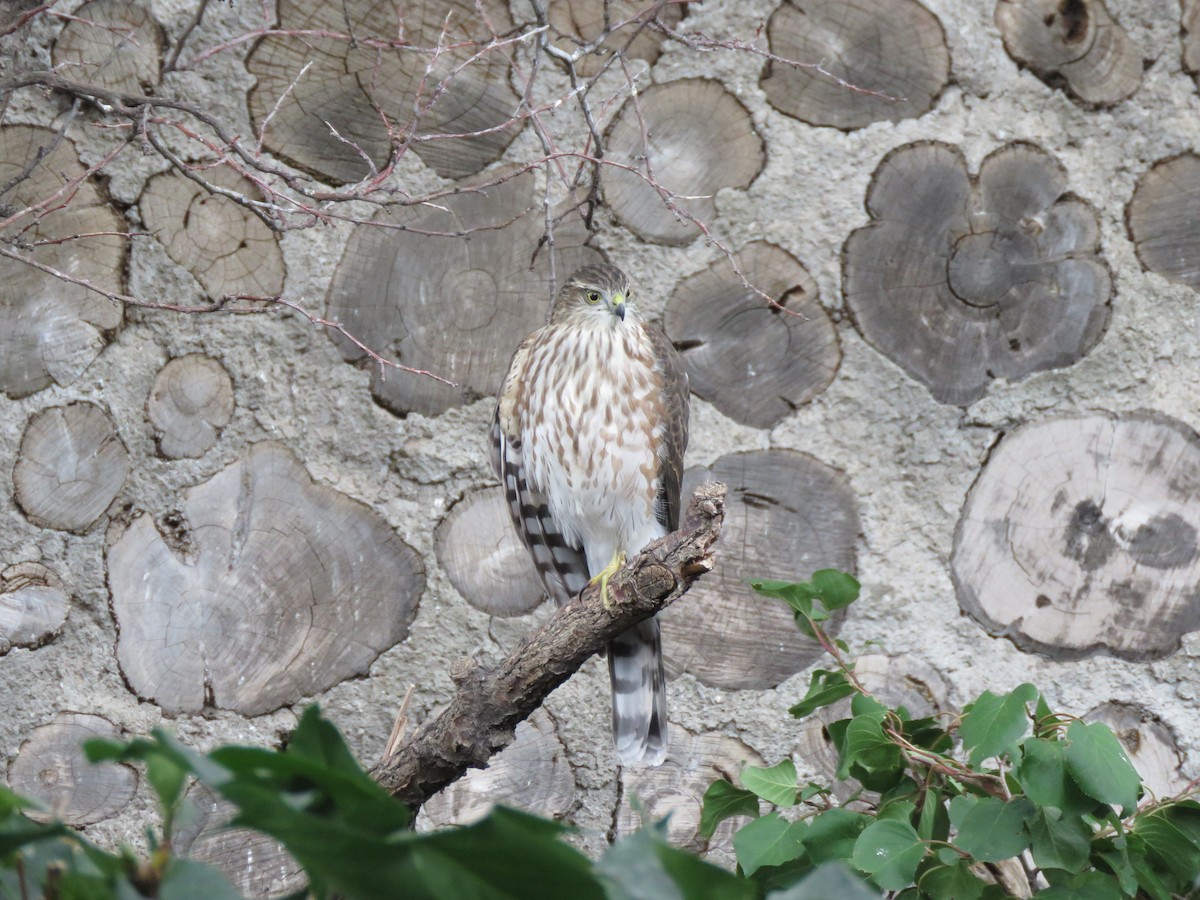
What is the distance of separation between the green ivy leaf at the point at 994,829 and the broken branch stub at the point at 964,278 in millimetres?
1263

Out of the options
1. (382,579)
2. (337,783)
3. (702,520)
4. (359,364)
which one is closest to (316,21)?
(359,364)

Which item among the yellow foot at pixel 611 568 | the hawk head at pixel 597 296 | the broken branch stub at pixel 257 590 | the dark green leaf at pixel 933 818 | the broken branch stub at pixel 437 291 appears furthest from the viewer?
Answer: the broken branch stub at pixel 437 291

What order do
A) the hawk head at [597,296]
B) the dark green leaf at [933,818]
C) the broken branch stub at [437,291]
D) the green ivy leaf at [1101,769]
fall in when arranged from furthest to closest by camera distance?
the broken branch stub at [437,291] < the hawk head at [597,296] < the dark green leaf at [933,818] < the green ivy leaf at [1101,769]

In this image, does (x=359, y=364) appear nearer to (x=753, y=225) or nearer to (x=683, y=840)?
(x=753, y=225)

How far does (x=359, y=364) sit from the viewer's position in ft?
9.09

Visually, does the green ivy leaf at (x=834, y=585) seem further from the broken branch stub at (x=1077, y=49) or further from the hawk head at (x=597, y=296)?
the broken branch stub at (x=1077, y=49)

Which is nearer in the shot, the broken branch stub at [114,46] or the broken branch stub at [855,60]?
the broken branch stub at [114,46]

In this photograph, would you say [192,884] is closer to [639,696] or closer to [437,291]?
[639,696]

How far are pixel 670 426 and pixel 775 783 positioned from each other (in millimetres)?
798

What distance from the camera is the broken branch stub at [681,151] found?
111 inches

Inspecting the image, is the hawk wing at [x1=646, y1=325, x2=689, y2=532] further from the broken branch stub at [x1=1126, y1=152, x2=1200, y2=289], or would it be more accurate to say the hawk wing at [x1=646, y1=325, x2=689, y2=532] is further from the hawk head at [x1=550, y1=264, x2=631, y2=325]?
the broken branch stub at [x1=1126, y1=152, x2=1200, y2=289]

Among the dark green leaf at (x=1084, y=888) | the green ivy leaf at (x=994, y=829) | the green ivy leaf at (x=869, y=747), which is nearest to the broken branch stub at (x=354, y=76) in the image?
the green ivy leaf at (x=869, y=747)

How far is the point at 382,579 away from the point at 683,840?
0.90 m

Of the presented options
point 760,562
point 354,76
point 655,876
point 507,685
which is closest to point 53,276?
point 354,76
